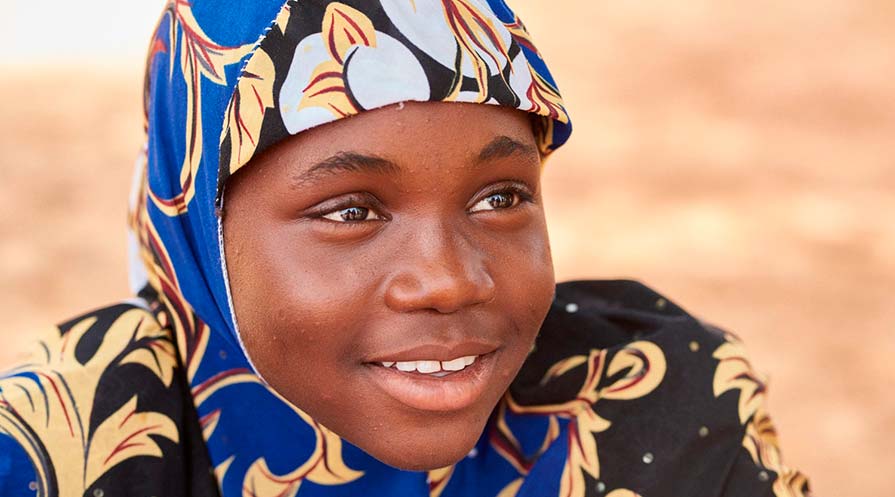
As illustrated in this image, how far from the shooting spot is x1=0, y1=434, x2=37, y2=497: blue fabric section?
70.4 inches

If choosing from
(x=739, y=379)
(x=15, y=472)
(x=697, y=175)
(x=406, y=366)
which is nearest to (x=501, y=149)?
(x=406, y=366)

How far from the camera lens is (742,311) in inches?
198

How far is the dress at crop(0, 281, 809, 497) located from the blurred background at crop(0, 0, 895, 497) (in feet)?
7.01

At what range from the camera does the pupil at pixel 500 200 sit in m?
1.83

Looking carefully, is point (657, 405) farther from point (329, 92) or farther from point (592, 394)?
point (329, 92)

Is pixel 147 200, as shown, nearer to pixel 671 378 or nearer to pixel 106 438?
pixel 106 438

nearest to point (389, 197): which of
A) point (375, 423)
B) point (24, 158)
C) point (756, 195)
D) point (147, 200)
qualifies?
point (375, 423)

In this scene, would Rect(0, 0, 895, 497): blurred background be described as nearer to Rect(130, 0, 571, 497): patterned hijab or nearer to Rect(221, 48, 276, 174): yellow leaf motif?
Rect(130, 0, 571, 497): patterned hijab

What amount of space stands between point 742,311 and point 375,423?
350 centimetres

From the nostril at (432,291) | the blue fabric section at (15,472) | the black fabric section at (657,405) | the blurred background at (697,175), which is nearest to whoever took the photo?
the nostril at (432,291)

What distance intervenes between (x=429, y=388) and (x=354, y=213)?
0.26m

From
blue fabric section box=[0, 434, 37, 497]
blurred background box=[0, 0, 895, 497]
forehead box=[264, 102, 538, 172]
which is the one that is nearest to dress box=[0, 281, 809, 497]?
blue fabric section box=[0, 434, 37, 497]

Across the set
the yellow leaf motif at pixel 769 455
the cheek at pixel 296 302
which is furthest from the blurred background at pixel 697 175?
the cheek at pixel 296 302

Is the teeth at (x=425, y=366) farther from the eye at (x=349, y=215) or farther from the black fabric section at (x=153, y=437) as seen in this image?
the black fabric section at (x=153, y=437)
